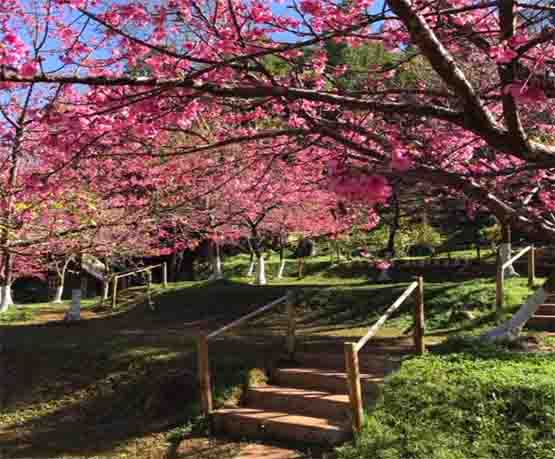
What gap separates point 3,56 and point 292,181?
11.9 m

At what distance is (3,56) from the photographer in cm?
402

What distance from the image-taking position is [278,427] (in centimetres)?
672

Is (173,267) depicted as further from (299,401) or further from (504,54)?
(504,54)

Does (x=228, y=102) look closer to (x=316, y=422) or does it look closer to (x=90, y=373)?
(x=316, y=422)

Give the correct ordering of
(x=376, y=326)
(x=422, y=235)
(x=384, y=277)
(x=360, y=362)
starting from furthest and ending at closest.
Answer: (x=422, y=235), (x=384, y=277), (x=360, y=362), (x=376, y=326)

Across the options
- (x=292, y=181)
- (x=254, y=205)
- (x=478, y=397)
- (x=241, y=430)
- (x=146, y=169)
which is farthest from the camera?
(x=254, y=205)

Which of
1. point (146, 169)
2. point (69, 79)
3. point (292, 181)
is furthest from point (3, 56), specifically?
point (292, 181)

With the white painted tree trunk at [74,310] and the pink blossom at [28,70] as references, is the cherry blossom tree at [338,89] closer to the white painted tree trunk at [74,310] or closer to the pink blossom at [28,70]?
the pink blossom at [28,70]

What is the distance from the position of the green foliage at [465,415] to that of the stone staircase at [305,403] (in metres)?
0.55

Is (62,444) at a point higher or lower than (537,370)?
lower

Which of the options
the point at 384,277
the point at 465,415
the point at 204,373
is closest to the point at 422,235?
the point at 384,277

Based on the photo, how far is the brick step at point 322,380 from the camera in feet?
23.6

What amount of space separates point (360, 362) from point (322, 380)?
2.33ft

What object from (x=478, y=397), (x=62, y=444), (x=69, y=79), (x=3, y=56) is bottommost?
(x=62, y=444)
